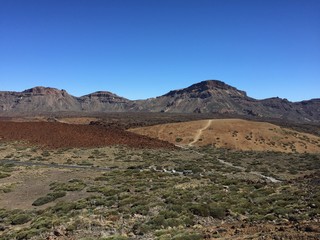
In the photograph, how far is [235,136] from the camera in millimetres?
70500

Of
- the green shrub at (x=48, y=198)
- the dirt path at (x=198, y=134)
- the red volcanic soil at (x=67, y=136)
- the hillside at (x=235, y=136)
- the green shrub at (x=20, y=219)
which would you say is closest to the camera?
the green shrub at (x=20, y=219)

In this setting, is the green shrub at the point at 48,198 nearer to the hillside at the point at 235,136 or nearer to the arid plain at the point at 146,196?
the arid plain at the point at 146,196

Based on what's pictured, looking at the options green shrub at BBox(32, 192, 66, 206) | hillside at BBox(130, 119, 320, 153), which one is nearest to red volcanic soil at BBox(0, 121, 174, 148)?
hillside at BBox(130, 119, 320, 153)

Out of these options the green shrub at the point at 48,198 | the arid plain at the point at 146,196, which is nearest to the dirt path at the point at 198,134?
the arid plain at the point at 146,196

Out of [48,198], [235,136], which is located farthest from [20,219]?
[235,136]

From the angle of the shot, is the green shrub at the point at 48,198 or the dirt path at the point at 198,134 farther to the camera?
the dirt path at the point at 198,134

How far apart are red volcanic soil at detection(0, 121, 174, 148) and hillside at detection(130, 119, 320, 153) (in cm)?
1127

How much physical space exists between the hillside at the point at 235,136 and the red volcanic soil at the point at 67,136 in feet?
37.0

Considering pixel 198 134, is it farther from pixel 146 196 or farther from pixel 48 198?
pixel 48 198

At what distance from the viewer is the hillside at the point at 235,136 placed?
6595 centimetres

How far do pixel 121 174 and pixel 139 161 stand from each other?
33.3 feet

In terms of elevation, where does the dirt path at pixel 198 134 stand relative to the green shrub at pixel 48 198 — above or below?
above

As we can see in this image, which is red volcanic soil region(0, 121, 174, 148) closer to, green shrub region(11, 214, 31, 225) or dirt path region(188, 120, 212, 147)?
dirt path region(188, 120, 212, 147)

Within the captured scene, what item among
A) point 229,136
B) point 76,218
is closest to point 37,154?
point 76,218
